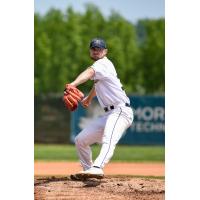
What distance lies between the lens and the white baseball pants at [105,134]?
555 centimetres

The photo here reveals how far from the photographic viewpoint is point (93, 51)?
A: 5.69 metres

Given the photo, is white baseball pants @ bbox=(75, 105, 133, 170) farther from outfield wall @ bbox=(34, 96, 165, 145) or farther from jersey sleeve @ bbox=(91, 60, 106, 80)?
outfield wall @ bbox=(34, 96, 165, 145)

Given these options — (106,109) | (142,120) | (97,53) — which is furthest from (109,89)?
(142,120)

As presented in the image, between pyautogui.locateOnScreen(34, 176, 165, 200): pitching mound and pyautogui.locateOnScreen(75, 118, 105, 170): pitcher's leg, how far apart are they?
0.23 metres

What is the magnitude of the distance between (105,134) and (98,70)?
62cm

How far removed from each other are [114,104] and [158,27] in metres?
6.04

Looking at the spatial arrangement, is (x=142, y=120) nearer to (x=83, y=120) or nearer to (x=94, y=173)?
(x=83, y=120)

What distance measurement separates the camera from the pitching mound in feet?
18.3

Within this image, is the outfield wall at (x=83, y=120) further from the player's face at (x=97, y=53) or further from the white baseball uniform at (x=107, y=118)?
the player's face at (x=97, y=53)

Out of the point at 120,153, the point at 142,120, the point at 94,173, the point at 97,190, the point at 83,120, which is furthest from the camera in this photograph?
the point at 83,120

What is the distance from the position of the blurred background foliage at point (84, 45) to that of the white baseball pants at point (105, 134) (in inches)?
162

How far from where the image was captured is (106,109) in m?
5.77
